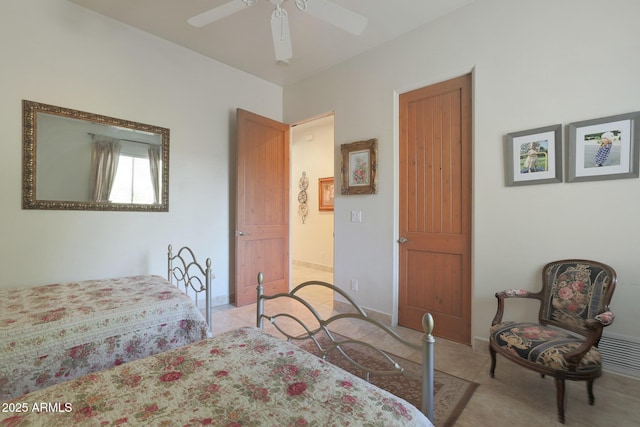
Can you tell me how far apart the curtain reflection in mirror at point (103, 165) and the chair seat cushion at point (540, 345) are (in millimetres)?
3443

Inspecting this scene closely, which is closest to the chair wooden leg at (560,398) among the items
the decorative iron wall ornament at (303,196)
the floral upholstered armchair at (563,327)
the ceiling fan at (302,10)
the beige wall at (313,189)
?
the floral upholstered armchair at (563,327)

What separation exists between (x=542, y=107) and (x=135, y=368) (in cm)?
291

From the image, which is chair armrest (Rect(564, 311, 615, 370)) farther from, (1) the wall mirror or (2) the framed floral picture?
(1) the wall mirror

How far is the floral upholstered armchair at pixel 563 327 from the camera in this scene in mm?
1555

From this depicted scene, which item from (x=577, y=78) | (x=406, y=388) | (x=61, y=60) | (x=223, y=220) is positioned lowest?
(x=406, y=388)

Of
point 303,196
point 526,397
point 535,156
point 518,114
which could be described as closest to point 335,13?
point 518,114

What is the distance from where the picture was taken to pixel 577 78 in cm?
203

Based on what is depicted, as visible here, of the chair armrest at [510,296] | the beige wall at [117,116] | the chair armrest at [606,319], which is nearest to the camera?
the chair armrest at [606,319]

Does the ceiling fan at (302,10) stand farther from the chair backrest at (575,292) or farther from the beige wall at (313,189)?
the beige wall at (313,189)

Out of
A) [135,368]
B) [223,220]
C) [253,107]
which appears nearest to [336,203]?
[223,220]

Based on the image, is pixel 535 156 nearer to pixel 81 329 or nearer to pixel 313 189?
pixel 81 329

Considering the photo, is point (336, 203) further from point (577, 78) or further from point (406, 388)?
point (577, 78)

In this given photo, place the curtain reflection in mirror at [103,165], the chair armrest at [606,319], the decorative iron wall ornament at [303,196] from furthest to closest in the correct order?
the decorative iron wall ornament at [303,196] → the curtain reflection in mirror at [103,165] → the chair armrest at [606,319]

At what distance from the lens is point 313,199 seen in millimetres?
6129
